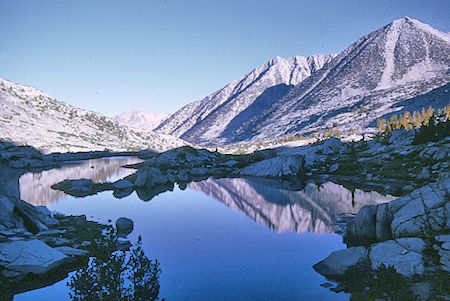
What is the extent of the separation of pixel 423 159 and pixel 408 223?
39.2 m

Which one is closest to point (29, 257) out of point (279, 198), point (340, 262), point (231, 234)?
point (231, 234)

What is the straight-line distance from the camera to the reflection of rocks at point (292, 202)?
32.8 meters

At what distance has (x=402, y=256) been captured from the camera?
16844 millimetres

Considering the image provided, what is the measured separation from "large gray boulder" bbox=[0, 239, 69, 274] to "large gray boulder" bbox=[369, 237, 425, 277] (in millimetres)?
20560

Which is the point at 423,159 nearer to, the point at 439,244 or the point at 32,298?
the point at 439,244

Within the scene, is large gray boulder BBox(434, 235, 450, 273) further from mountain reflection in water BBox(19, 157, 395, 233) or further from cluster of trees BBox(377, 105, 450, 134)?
cluster of trees BBox(377, 105, 450, 134)

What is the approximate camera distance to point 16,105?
16938cm

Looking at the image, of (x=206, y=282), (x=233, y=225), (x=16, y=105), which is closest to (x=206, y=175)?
(x=233, y=225)

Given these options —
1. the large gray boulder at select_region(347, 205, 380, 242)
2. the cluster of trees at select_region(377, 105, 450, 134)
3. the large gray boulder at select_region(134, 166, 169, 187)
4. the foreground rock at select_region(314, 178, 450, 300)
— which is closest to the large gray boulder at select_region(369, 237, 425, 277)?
the foreground rock at select_region(314, 178, 450, 300)

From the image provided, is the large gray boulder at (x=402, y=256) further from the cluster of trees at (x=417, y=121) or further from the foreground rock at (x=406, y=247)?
the cluster of trees at (x=417, y=121)

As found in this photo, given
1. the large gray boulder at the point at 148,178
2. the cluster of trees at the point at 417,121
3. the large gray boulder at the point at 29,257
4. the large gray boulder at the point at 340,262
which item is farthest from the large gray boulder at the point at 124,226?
the cluster of trees at the point at 417,121

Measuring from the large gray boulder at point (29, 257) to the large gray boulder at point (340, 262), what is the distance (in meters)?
18.0

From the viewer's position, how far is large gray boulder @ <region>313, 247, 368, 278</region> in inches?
741

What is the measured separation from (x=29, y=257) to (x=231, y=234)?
1786 cm
